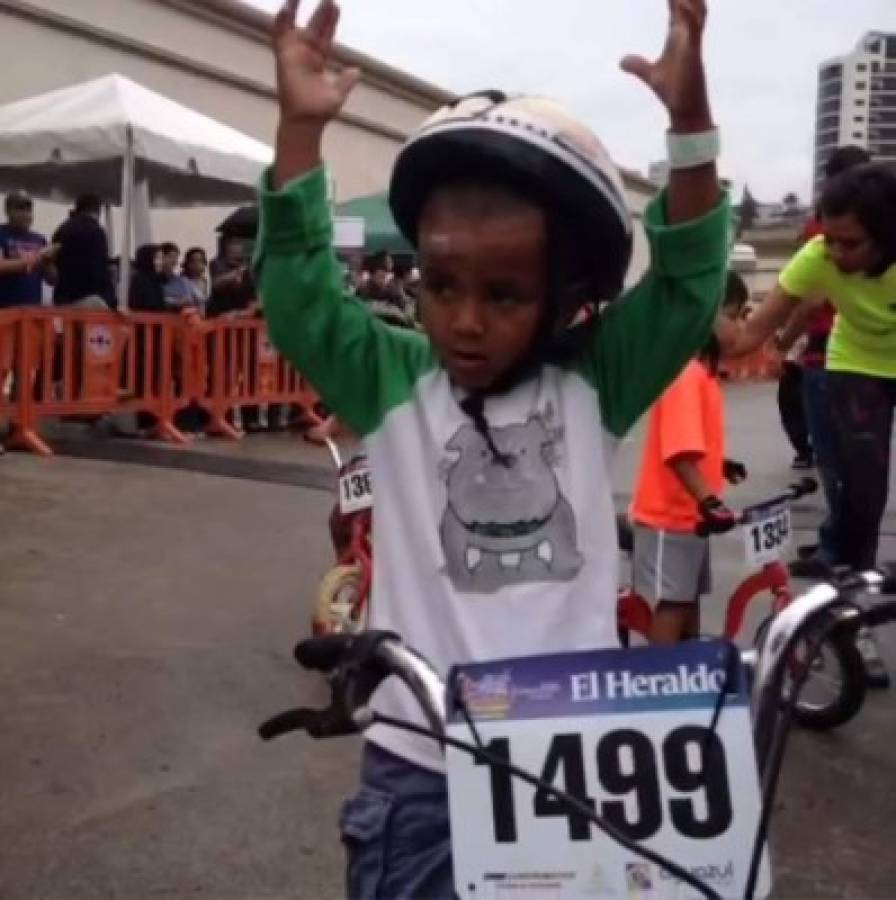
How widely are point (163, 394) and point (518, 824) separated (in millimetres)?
11288

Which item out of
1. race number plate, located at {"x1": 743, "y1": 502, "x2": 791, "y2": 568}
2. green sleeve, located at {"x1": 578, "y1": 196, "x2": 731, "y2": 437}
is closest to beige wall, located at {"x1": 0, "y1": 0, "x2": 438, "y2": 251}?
race number plate, located at {"x1": 743, "y1": 502, "x2": 791, "y2": 568}

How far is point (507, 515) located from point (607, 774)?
2.02 feet

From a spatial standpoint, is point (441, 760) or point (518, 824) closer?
point (518, 824)

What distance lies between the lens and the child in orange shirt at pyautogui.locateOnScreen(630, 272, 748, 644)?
4996mm

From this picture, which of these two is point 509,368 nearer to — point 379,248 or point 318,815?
point 318,815

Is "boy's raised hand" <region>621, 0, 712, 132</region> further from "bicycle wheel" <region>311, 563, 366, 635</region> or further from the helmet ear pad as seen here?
"bicycle wheel" <region>311, 563, 366, 635</region>

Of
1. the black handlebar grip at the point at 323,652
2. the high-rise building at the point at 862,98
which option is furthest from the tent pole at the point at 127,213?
the black handlebar grip at the point at 323,652

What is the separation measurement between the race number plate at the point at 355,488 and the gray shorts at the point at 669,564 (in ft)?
3.36

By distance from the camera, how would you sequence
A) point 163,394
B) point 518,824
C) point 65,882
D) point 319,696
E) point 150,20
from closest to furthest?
point 518,824, point 65,882, point 319,696, point 163,394, point 150,20

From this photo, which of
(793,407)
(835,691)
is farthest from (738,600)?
(793,407)

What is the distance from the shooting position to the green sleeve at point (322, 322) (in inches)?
92.3

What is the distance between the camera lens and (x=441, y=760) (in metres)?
2.27

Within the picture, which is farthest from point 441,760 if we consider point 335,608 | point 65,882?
point 335,608

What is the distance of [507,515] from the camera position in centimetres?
234
